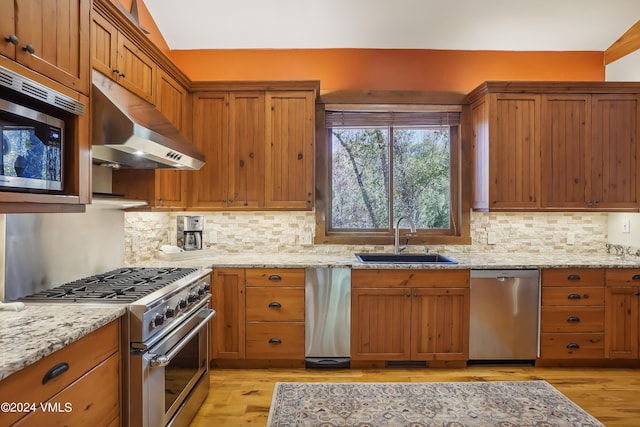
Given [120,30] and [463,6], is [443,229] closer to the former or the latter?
[463,6]

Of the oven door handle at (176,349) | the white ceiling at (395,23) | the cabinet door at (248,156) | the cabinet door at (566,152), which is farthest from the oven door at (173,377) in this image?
the cabinet door at (566,152)

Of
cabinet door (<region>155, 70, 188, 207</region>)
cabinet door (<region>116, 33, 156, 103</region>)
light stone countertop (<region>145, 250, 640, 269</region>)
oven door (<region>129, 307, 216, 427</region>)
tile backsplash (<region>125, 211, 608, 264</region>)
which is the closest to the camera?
oven door (<region>129, 307, 216, 427</region>)

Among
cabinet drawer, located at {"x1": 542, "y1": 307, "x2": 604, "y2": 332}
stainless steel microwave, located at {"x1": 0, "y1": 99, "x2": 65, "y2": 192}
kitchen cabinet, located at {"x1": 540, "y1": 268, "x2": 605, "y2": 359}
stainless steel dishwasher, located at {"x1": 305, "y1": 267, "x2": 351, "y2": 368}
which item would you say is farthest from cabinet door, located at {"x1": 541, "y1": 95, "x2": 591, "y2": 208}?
stainless steel microwave, located at {"x1": 0, "y1": 99, "x2": 65, "y2": 192}

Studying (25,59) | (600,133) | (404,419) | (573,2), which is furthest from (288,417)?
(573,2)

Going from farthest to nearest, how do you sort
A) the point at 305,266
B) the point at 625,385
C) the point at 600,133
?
1. the point at 600,133
2. the point at 305,266
3. the point at 625,385

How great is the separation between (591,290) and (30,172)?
371 cm

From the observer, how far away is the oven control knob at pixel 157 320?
172 centimetres

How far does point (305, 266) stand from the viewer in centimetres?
292

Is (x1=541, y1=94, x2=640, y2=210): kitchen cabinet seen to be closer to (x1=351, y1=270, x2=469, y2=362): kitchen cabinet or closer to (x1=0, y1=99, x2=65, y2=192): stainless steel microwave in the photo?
(x1=351, y1=270, x2=469, y2=362): kitchen cabinet

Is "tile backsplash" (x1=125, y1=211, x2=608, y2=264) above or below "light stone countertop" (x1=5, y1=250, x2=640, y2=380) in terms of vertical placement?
above

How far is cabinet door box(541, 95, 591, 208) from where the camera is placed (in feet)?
10.5

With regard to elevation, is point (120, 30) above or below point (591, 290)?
above

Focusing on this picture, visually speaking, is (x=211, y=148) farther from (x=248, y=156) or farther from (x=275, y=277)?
(x=275, y=277)

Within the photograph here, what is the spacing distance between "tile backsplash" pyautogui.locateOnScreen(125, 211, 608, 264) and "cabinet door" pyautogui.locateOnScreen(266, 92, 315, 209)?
359 mm
